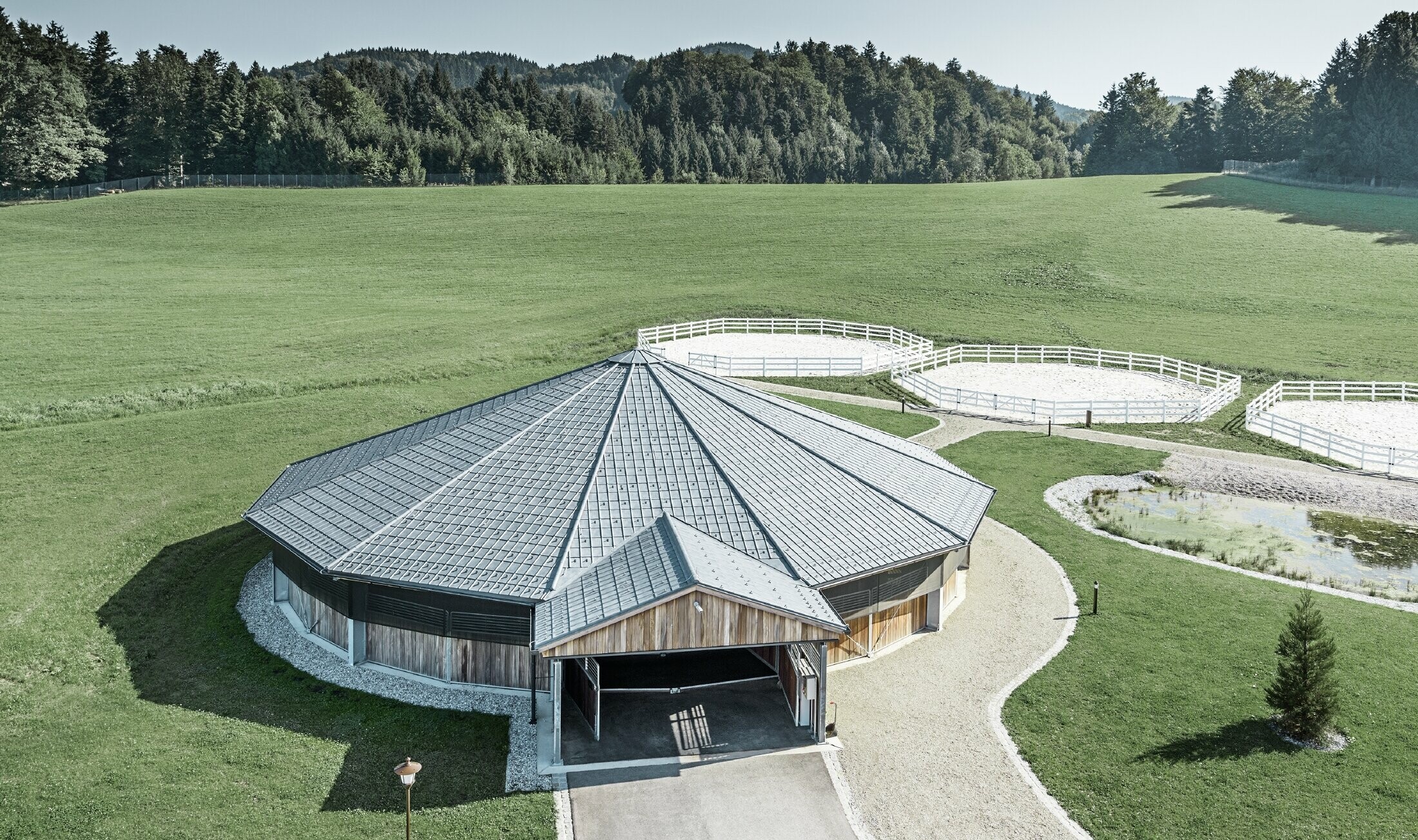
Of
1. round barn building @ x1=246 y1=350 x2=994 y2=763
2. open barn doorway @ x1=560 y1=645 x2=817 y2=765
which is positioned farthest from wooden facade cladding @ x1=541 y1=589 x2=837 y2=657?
open barn doorway @ x1=560 y1=645 x2=817 y2=765

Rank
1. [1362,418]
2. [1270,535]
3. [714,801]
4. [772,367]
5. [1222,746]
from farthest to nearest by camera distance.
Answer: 1. [772,367]
2. [1362,418]
3. [1270,535]
4. [1222,746]
5. [714,801]

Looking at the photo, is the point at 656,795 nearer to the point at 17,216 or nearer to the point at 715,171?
the point at 17,216

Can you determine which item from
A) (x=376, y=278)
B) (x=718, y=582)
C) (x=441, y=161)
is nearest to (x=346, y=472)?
(x=718, y=582)

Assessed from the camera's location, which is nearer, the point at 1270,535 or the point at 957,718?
the point at 957,718

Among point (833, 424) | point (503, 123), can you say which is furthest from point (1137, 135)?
point (833, 424)

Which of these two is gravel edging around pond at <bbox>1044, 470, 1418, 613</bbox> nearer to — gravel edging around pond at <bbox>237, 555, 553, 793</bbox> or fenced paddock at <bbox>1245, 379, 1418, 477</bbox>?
fenced paddock at <bbox>1245, 379, 1418, 477</bbox>

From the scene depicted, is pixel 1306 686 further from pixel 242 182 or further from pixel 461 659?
pixel 242 182

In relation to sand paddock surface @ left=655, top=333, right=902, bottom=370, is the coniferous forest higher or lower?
higher
